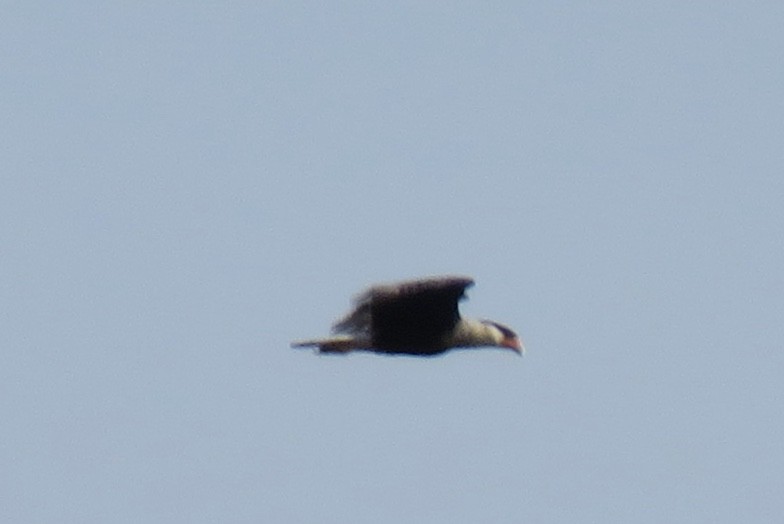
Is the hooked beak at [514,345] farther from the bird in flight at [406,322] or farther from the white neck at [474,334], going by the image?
the bird in flight at [406,322]

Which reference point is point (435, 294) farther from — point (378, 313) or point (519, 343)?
point (519, 343)

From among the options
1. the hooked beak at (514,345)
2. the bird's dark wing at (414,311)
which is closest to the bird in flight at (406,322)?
the bird's dark wing at (414,311)

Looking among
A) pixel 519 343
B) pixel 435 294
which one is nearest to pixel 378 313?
pixel 435 294

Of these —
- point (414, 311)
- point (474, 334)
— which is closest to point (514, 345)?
point (474, 334)

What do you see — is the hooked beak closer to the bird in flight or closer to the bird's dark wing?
the bird in flight

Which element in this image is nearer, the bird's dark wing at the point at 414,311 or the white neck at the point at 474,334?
the bird's dark wing at the point at 414,311

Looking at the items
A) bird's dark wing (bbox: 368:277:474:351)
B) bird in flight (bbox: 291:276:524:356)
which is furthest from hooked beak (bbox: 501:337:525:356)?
bird's dark wing (bbox: 368:277:474:351)

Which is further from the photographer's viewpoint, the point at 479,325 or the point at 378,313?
the point at 479,325
